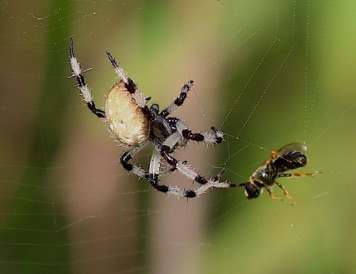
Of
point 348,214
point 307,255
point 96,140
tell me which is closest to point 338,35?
point 348,214


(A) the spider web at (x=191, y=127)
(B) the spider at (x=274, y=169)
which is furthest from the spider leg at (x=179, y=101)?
(B) the spider at (x=274, y=169)

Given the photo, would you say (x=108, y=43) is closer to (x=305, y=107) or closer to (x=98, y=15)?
(x=98, y=15)

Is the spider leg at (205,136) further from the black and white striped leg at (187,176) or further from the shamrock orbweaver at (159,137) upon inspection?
the black and white striped leg at (187,176)

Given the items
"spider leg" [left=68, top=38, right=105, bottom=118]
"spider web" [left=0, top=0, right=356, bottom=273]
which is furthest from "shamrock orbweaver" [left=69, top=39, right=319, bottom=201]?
"spider web" [left=0, top=0, right=356, bottom=273]

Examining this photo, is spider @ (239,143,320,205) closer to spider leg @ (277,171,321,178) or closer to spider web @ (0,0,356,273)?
spider leg @ (277,171,321,178)

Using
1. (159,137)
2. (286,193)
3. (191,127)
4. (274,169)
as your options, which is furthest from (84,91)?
(286,193)

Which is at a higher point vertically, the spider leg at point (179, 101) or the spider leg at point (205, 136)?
the spider leg at point (179, 101)

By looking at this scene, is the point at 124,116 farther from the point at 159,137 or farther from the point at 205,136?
the point at 205,136

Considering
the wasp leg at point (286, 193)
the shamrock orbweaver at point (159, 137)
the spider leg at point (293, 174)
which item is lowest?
the wasp leg at point (286, 193)
